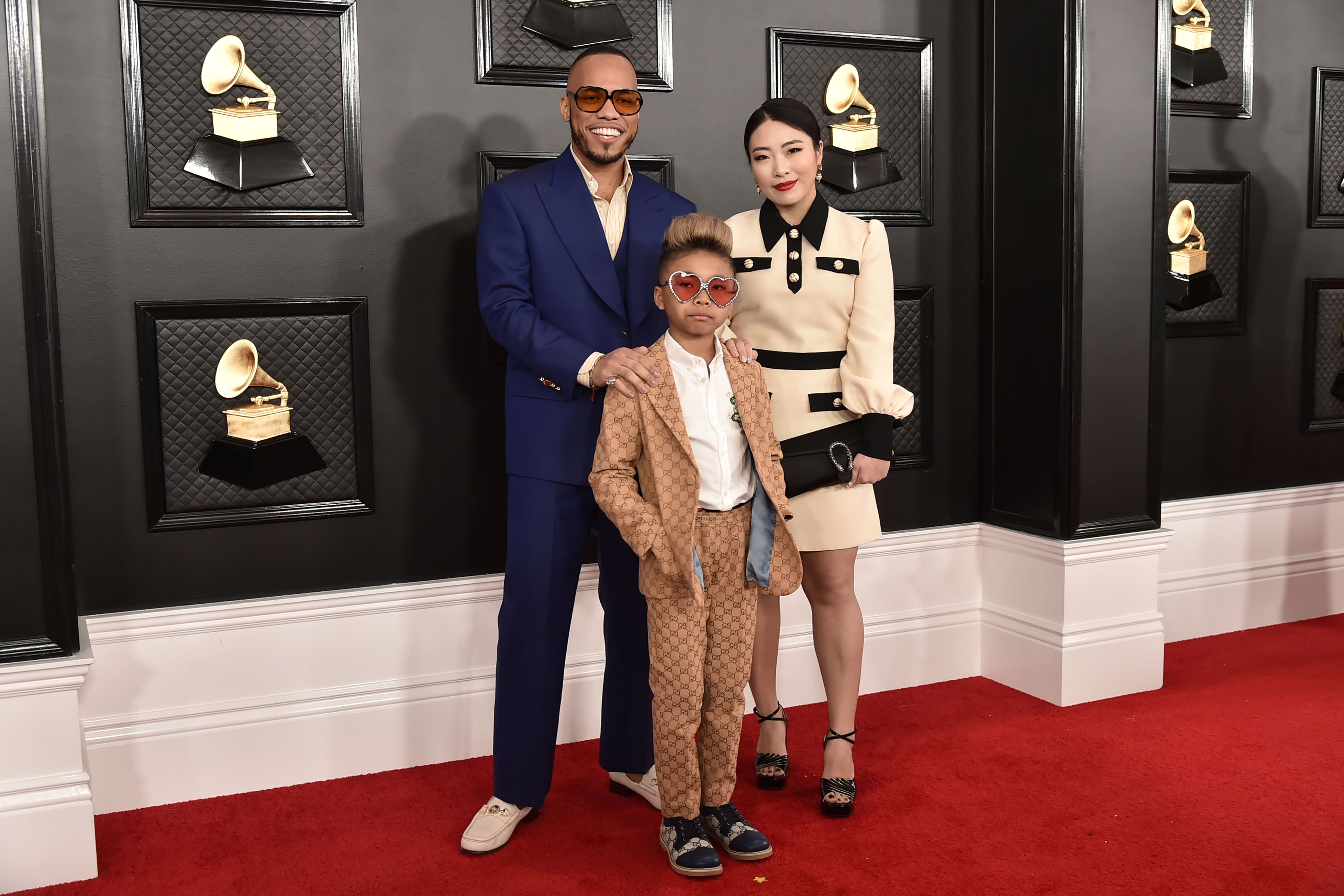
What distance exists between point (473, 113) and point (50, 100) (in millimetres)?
957

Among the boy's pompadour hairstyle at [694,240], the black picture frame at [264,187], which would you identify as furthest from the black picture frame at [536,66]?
the boy's pompadour hairstyle at [694,240]

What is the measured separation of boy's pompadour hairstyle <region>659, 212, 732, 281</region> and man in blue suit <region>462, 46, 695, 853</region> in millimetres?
215

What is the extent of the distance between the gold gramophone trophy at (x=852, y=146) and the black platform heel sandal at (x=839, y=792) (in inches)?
63.1

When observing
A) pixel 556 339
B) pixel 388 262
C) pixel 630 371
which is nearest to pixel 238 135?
pixel 388 262

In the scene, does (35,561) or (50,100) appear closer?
(35,561)

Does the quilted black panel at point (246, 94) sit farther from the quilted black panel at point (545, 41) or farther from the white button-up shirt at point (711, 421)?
the white button-up shirt at point (711, 421)

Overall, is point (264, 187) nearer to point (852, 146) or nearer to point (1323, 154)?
point (852, 146)

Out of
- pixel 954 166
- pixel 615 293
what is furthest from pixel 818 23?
pixel 615 293

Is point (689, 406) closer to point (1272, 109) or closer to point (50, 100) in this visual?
point (50, 100)

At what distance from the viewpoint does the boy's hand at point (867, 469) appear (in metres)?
2.39

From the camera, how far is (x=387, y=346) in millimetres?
2744

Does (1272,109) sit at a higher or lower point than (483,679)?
higher

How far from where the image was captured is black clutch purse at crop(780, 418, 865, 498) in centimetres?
239

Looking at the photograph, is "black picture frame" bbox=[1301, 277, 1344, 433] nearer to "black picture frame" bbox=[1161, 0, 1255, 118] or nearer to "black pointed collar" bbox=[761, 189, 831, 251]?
"black picture frame" bbox=[1161, 0, 1255, 118]
